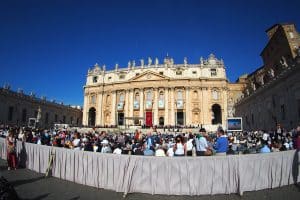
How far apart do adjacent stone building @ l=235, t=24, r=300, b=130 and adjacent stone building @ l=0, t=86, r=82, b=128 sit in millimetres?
32271

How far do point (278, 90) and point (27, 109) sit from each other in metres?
46.6

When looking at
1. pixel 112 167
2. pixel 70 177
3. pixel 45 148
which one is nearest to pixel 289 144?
pixel 112 167

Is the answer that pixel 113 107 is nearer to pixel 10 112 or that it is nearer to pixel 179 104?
pixel 179 104

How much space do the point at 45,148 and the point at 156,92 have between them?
140 feet

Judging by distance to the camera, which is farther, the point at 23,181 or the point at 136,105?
the point at 136,105

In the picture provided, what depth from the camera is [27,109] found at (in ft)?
147

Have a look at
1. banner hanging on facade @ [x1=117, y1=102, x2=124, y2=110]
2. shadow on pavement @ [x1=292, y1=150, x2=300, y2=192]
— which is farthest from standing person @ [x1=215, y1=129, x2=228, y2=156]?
banner hanging on facade @ [x1=117, y1=102, x2=124, y2=110]

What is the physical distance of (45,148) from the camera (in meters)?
8.31

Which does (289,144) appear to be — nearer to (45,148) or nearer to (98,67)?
(45,148)

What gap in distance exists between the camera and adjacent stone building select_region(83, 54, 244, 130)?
4859 cm

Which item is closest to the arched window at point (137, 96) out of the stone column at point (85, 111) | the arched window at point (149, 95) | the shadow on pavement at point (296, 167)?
the arched window at point (149, 95)

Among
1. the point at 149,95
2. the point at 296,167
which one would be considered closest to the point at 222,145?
the point at 296,167

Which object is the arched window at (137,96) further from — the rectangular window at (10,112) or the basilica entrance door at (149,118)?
the rectangular window at (10,112)

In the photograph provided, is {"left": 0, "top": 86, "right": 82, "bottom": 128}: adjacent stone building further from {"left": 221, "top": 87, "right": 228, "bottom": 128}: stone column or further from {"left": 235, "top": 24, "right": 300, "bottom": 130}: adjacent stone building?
{"left": 221, "top": 87, "right": 228, "bottom": 128}: stone column
